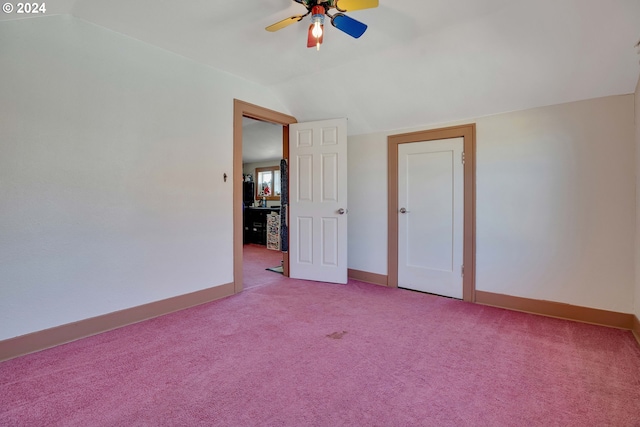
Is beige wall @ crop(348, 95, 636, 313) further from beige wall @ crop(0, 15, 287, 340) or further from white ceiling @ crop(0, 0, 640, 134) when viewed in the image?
beige wall @ crop(0, 15, 287, 340)

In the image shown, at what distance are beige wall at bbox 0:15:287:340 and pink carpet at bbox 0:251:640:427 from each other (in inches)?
17.5

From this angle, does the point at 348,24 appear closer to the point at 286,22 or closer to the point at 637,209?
the point at 286,22

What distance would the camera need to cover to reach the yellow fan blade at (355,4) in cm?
195

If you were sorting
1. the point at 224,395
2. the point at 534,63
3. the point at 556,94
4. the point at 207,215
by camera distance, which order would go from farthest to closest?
the point at 207,215, the point at 556,94, the point at 534,63, the point at 224,395

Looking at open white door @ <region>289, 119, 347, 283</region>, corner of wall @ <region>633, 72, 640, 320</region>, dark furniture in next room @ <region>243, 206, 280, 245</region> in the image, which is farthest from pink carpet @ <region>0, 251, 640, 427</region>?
dark furniture in next room @ <region>243, 206, 280, 245</region>

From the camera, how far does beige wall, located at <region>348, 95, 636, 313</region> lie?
2650mm

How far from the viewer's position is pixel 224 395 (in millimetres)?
1720

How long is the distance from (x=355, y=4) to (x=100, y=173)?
7.72ft

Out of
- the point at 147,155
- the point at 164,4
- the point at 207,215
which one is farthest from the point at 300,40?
the point at 207,215

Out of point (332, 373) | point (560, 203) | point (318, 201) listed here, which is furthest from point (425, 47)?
point (332, 373)

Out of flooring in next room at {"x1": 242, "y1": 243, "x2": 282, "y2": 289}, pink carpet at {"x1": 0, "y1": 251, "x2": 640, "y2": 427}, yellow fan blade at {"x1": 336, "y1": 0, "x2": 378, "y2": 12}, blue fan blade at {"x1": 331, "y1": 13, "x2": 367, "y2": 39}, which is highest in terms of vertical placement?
yellow fan blade at {"x1": 336, "y1": 0, "x2": 378, "y2": 12}

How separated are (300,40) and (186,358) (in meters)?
2.77

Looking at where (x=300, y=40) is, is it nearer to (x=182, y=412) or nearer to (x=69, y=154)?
(x=69, y=154)

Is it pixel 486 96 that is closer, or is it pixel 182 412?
pixel 182 412
